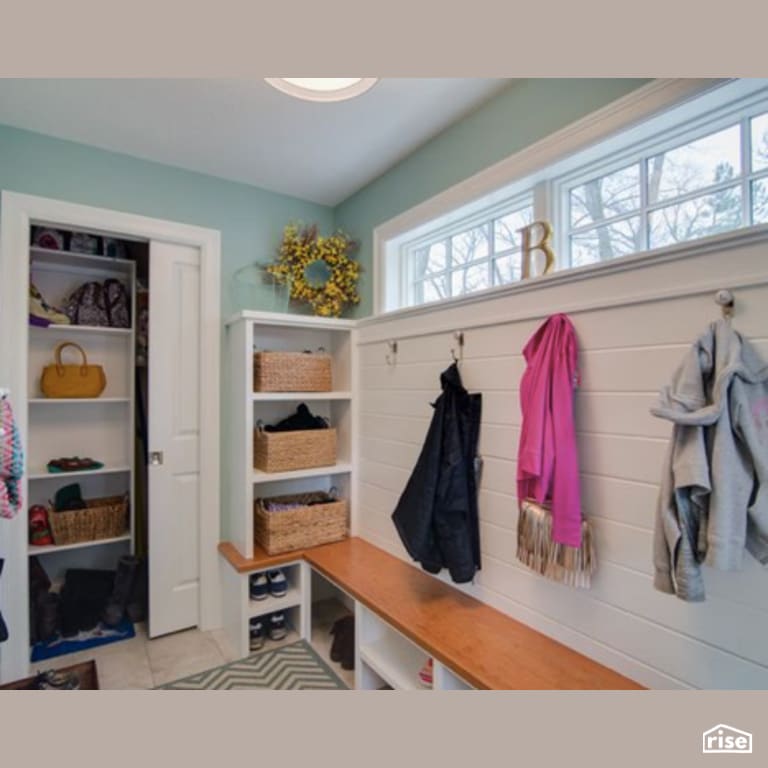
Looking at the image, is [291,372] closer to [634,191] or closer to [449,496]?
[449,496]

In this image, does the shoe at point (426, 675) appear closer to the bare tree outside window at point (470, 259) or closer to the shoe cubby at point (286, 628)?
the shoe cubby at point (286, 628)

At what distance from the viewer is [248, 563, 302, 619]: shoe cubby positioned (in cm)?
218

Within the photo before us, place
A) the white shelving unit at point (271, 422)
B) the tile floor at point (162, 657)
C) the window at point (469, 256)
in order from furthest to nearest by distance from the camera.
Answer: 1. the white shelving unit at point (271, 422)
2. the tile floor at point (162, 657)
3. the window at point (469, 256)

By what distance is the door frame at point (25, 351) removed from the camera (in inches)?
77.3

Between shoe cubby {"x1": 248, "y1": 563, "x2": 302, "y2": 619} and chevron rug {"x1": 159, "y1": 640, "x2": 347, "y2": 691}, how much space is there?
19 cm

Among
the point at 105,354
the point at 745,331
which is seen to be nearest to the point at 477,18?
the point at 745,331

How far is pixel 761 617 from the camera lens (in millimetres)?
996

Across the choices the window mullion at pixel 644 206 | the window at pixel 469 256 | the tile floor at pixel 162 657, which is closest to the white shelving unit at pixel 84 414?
the tile floor at pixel 162 657

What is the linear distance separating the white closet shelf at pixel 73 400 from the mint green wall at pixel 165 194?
0.87 metres

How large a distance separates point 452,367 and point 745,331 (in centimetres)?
96

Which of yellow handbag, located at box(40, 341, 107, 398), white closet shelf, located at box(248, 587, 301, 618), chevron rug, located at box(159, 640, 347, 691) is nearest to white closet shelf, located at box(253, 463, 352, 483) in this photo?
white closet shelf, located at box(248, 587, 301, 618)

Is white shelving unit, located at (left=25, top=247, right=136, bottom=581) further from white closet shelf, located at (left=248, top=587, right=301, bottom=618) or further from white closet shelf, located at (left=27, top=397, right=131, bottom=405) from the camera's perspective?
white closet shelf, located at (left=248, top=587, right=301, bottom=618)

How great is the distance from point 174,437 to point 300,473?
0.73 meters

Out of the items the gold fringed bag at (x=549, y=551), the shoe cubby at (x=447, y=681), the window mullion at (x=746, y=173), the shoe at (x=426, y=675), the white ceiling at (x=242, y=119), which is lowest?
the shoe at (x=426, y=675)
